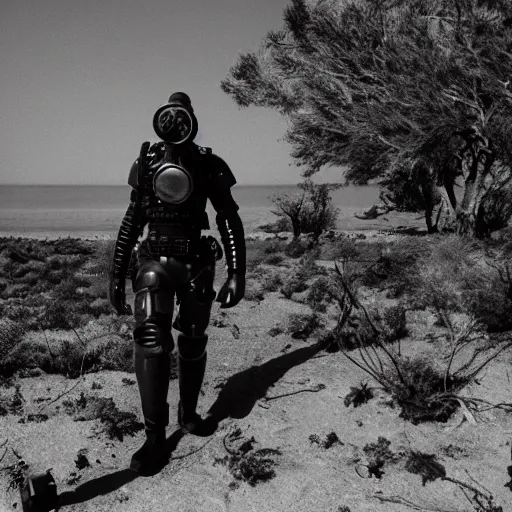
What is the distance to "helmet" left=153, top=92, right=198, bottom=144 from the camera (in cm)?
302

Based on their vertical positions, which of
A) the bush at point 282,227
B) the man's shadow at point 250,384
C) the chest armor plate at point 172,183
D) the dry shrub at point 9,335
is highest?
the chest armor plate at point 172,183

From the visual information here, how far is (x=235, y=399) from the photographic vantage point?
376 centimetres

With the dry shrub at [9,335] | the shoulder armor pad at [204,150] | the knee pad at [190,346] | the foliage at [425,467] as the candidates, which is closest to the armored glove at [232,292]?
the knee pad at [190,346]

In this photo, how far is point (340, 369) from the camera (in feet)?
13.6

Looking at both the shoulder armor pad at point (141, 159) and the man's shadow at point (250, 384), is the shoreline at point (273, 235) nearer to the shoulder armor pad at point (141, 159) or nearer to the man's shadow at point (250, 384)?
the man's shadow at point (250, 384)

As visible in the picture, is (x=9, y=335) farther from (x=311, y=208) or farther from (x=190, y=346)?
(x=311, y=208)

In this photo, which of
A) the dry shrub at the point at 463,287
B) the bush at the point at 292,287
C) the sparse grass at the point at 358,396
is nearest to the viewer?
the sparse grass at the point at 358,396

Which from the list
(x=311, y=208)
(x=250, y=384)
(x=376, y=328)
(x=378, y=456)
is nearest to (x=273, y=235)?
(x=311, y=208)

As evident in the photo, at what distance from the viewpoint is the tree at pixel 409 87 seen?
9.75 metres

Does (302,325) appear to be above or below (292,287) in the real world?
below

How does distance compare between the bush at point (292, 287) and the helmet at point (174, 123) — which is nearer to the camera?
the helmet at point (174, 123)

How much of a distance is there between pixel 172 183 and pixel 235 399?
5.49 ft

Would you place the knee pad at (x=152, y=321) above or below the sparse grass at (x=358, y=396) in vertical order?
above

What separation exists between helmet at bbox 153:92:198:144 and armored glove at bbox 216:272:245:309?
900mm
